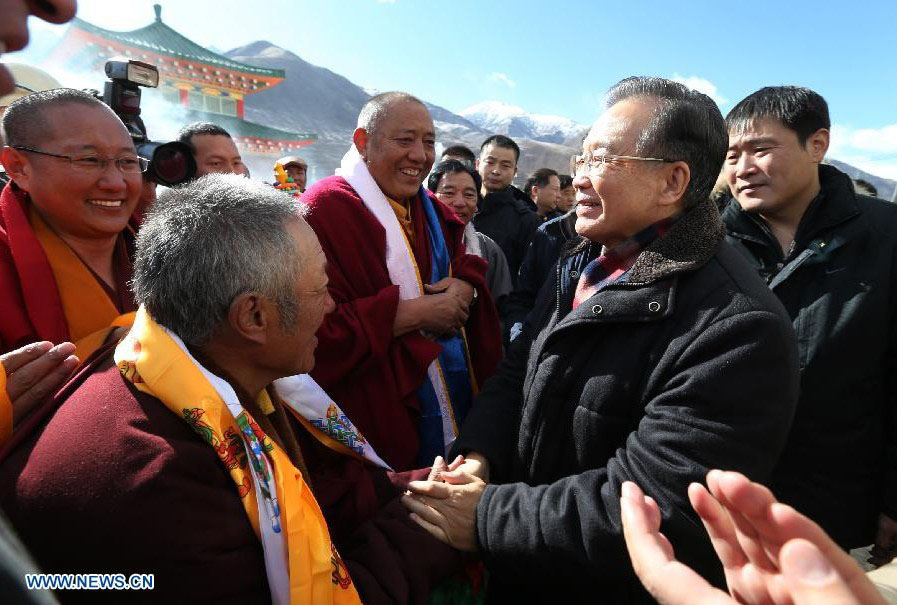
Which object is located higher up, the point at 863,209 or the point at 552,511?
the point at 863,209

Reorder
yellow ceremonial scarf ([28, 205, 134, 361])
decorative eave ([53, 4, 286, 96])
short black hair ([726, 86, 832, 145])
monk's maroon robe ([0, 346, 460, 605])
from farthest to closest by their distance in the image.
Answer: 1. decorative eave ([53, 4, 286, 96])
2. short black hair ([726, 86, 832, 145])
3. yellow ceremonial scarf ([28, 205, 134, 361])
4. monk's maroon robe ([0, 346, 460, 605])

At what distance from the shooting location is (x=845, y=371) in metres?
1.88

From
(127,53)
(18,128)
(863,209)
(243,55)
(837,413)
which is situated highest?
(243,55)

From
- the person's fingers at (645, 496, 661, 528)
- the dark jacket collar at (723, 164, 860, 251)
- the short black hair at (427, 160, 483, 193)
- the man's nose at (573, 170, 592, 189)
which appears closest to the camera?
the person's fingers at (645, 496, 661, 528)

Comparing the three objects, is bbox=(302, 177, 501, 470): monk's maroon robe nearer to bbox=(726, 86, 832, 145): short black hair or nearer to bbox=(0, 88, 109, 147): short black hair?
bbox=(0, 88, 109, 147): short black hair

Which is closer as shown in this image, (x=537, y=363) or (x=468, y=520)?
(x=468, y=520)

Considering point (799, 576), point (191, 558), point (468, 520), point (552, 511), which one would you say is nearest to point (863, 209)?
point (552, 511)

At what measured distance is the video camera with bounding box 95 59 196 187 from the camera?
7.13 feet

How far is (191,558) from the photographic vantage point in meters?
1.02

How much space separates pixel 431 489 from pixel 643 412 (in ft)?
1.91

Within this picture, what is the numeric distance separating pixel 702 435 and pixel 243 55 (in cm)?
6199

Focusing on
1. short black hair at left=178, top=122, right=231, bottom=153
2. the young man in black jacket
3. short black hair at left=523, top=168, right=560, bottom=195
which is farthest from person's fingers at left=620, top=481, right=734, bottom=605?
short black hair at left=523, top=168, right=560, bottom=195

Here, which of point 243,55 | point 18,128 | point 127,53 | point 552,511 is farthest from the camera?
point 243,55

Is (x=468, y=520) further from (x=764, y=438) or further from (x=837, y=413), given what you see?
(x=837, y=413)
